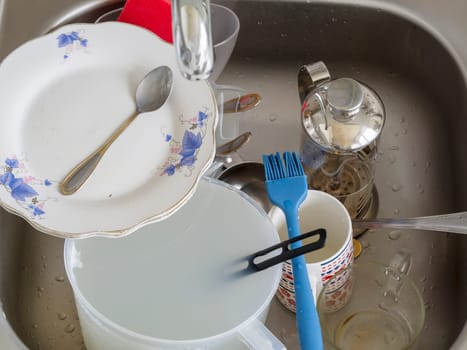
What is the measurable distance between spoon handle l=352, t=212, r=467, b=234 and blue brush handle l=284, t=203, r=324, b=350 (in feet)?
0.43

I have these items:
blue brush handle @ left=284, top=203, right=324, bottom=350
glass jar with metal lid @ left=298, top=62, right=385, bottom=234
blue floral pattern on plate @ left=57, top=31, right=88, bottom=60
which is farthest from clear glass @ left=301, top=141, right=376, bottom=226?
blue floral pattern on plate @ left=57, top=31, right=88, bottom=60

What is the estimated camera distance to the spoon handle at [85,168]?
1.90 feet

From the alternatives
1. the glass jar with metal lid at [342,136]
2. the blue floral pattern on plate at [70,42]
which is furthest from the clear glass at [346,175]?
the blue floral pattern on plate at [70,42]

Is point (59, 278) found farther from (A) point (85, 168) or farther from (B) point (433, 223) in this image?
(B) point (433, 223)

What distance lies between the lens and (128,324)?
52 cm

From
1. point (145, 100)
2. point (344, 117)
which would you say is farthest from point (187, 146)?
point (344, 117)

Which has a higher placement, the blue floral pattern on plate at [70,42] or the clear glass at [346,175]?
the blue floral pattern on plate at [70,42]


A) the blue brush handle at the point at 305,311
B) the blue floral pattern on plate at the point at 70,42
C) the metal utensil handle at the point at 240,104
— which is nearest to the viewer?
the blue brush handle at the point at 305,311

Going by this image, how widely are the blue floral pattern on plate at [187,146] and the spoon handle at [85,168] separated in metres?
0.05

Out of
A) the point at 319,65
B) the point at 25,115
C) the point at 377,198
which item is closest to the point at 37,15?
the point at 25,115

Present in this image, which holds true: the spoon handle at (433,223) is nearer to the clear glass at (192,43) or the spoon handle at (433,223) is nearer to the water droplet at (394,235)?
the water droplet at (394,235)

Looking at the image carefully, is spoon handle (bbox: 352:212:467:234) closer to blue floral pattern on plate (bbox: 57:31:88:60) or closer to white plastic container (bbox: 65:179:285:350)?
white plastic container (bbox: 65:179:285:350)

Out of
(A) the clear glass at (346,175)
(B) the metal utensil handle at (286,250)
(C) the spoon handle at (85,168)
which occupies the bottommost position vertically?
(A) the clear glass at (346,175)

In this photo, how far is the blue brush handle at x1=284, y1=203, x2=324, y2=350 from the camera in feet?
1.75
